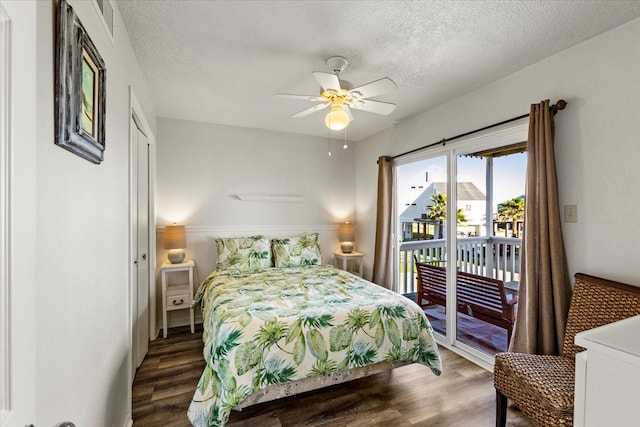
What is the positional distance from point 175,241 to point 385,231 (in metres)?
2.57

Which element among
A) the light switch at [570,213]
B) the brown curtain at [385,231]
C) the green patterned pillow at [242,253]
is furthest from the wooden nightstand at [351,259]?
the light switch at [570,213]

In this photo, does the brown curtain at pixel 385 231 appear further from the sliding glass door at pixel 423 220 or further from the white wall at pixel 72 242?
the white wall at pixel 72 242

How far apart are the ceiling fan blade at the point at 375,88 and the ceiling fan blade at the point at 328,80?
0.52 ft

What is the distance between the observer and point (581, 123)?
6.64 feet

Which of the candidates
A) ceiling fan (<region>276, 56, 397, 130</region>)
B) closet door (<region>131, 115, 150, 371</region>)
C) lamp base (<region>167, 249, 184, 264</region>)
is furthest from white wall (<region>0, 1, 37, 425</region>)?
lamp base (<region>167, 249, 184, 264</region>)

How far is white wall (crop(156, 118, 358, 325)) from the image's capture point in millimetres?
3662

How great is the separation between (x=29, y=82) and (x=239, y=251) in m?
3.08

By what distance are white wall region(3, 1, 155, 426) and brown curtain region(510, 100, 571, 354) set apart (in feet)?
8.67

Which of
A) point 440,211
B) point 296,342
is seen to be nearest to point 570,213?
point 440,211

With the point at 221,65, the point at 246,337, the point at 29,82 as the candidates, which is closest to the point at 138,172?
the point at 221,65

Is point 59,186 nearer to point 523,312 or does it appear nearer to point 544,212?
point 544,212

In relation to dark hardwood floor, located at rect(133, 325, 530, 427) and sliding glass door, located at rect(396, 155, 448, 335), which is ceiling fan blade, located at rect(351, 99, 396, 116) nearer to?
sliding glass door, located at rect(396, 155, 448, 335)

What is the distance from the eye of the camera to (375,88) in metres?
2.04

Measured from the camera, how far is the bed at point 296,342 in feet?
5.80
